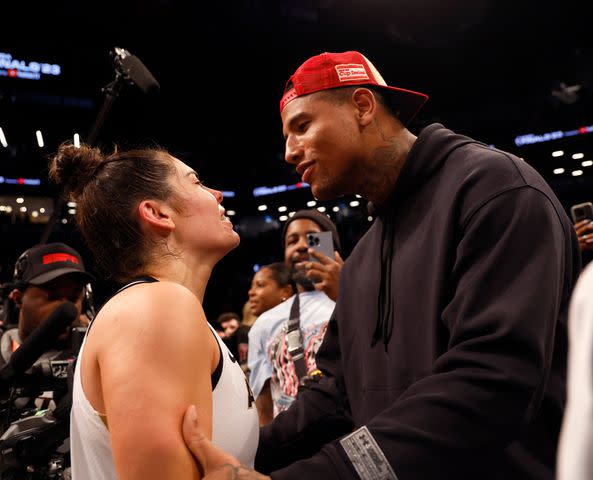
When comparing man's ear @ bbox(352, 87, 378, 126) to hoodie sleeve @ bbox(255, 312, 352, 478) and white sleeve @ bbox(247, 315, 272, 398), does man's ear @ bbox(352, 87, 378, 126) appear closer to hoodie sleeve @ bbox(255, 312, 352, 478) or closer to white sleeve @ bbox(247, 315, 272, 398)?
hoodie sleeve @ bbox(255, 312, 352, 478)

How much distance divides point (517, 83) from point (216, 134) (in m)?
6.99

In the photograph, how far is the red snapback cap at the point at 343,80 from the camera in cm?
181

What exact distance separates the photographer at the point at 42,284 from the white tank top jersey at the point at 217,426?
4.90 ft

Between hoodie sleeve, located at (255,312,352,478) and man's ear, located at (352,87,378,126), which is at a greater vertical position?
man's ear, located at (352,87,378,126)

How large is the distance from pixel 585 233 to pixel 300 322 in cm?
145

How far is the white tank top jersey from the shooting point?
45.1 inches

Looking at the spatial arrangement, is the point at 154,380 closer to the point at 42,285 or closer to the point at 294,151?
the point at 294,151

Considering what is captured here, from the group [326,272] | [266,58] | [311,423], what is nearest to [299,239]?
[326,272]

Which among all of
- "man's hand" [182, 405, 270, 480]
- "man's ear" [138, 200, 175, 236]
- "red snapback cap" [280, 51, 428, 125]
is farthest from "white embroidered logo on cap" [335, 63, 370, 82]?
"man's hand" [182, 405, 270, 480]

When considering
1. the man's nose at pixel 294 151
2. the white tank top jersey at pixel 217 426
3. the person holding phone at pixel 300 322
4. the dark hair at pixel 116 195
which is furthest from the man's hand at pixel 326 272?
the white tank top jersey at pixel 217 426

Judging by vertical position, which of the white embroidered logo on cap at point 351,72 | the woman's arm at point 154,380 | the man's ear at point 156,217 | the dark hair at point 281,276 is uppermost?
the white embroidered logo on cap at point 351,72

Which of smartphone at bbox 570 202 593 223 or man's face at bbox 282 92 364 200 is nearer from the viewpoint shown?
man's face at bbox 282 92 364 200

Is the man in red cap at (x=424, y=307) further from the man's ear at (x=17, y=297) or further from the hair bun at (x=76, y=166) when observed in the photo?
the man's ear at (x=17, y=297)

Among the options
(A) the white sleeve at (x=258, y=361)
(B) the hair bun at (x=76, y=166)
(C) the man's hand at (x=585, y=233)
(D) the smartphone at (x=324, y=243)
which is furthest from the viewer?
(A) the white sleeve at (x=258, y=361)
